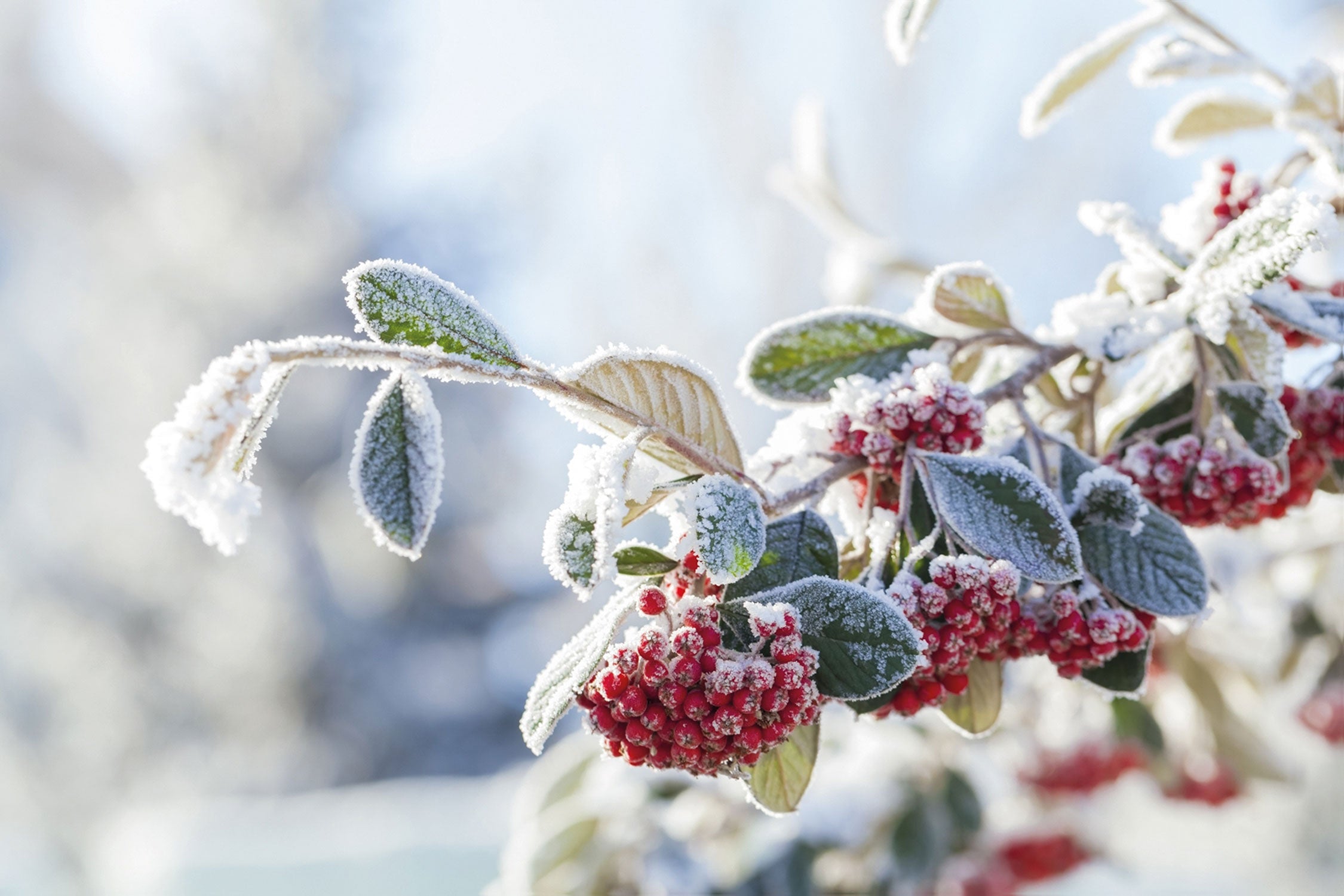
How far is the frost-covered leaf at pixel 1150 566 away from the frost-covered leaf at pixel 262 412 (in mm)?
387

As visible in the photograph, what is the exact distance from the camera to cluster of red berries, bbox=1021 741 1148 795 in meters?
1.29

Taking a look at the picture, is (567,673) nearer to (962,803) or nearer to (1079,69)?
(1079,69)

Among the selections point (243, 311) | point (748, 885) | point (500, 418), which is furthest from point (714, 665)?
point (243, 311)

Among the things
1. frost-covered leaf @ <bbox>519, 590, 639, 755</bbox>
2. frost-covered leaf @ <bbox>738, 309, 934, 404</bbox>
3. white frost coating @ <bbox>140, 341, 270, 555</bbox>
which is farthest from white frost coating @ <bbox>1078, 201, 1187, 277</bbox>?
white frost coating @ <bbox>140, 341, 270, 555</bbox>

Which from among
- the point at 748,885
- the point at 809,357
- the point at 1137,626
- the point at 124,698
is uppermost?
the point at 124,698

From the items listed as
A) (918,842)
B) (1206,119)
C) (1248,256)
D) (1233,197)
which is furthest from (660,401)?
(918,842)

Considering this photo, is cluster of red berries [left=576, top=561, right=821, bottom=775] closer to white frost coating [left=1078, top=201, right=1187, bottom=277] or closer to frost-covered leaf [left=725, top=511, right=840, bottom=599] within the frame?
frost-covered leaf [left=725, top=511, right=840, bottom=599]

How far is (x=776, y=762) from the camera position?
0.48 m

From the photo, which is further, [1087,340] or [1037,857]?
[1037,857]

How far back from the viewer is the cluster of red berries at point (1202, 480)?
55cm

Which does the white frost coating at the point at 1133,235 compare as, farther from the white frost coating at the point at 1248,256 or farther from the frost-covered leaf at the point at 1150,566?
the frost-covered leaf at the point at 1150,566

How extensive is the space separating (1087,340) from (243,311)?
7545mm

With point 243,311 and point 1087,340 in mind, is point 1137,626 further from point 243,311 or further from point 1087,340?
point 243,311

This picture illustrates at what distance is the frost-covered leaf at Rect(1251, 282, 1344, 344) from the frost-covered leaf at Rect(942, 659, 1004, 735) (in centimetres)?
23
